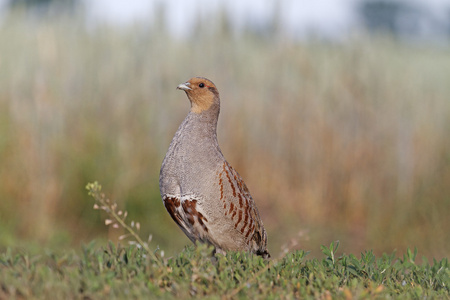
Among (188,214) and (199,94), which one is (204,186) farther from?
(199,94)

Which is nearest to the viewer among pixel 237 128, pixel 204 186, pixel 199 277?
pixel 199 277

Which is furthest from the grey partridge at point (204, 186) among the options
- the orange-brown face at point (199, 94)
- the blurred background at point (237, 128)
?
the blurred background at point (237, 128)

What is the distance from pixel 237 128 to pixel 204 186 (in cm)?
501

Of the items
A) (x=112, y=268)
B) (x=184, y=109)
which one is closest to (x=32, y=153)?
(x=184, y=109)

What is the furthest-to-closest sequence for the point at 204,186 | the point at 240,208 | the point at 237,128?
the point at 237,128, the point at 240,208, the point at 204,186

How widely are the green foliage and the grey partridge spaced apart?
0.33 meters

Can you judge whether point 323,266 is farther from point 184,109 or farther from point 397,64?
point 397,64

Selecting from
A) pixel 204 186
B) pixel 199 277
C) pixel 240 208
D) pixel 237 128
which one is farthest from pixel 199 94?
pixel 237 128

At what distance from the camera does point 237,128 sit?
922 centimetres

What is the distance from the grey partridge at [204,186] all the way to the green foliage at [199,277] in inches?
12.8

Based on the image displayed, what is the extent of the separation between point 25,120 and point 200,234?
15.9ft

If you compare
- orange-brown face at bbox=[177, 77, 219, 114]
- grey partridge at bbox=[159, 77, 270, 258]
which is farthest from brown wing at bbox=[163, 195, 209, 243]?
orange-brown face at bbox=[177, 77, 219, 114]

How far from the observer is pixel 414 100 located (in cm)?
929

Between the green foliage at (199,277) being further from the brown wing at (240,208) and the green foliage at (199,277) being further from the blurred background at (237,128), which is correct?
the blurred background at (237,128)
